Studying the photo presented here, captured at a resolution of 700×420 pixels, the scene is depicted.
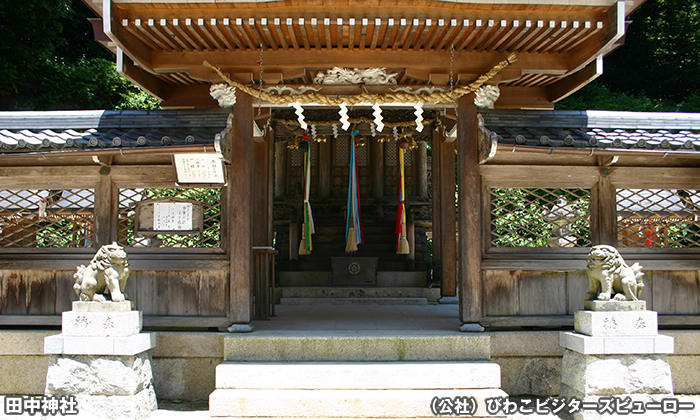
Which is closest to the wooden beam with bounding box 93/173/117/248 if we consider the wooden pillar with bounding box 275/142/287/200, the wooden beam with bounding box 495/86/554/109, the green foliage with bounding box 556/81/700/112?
the wooden beam with bounding box 495/86/554/109

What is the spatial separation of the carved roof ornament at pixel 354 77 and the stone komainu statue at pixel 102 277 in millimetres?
3358

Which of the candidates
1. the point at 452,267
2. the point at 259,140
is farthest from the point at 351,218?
the point at 259,140

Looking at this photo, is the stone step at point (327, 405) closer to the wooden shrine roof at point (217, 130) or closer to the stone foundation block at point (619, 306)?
the stone foundation block at point (619, 306)

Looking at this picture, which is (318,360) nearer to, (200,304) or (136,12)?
(200,304)

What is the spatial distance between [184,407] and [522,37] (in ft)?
19.6

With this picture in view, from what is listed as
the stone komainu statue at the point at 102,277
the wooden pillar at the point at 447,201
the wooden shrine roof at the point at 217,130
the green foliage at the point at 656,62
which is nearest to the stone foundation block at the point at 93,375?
the stone komainu statue at the point at 102,277

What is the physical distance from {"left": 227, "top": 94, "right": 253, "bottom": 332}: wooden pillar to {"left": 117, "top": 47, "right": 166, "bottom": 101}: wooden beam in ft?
5.00

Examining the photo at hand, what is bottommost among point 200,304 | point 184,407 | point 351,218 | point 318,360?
point 184,407

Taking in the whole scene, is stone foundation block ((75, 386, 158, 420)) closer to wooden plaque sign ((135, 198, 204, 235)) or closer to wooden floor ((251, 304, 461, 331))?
wooden floor ((251, 304, 461, 331))

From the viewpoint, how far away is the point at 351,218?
11.1 m

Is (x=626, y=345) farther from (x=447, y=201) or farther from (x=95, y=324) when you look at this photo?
(x=95, y=324)

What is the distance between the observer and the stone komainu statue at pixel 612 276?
5035mm

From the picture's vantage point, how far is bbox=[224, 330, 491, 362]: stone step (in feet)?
17.8

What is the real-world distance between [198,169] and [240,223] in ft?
2.78
